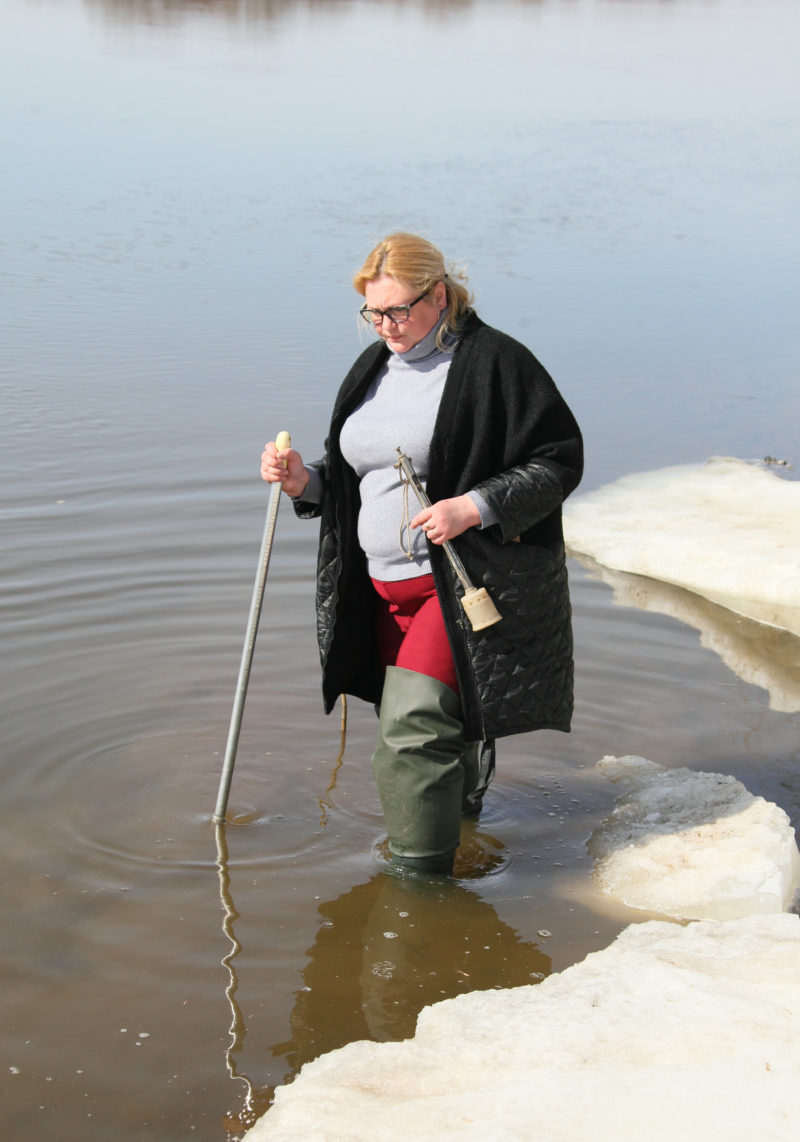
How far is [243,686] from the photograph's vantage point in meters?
3.98

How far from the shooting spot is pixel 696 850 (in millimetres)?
4066

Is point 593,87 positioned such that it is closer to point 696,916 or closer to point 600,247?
point 600,247

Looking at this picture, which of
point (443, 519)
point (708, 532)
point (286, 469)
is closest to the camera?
point (443, 519)

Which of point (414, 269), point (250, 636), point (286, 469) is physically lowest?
point (250, 636)

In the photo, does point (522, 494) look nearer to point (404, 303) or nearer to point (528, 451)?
point (528, 451)

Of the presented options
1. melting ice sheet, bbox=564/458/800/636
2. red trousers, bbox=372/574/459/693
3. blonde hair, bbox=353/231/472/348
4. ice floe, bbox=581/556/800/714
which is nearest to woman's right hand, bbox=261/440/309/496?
red trousers, bbox=372/574/459/693

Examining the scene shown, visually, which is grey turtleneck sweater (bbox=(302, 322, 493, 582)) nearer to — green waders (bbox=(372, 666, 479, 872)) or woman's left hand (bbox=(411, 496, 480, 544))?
woman's left hand (bbox=(411, 496, 480, 544))

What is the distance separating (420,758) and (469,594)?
49cm

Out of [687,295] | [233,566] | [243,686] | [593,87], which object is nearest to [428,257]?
[243,686]

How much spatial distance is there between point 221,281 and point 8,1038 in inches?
441

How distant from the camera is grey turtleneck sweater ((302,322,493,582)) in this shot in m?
3.56

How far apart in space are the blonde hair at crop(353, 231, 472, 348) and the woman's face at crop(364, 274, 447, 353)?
0.05 ft

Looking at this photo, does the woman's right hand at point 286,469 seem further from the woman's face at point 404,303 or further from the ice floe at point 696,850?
the ice floe at point 696,850

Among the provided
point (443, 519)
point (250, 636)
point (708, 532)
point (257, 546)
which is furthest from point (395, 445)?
point (708, 532)
